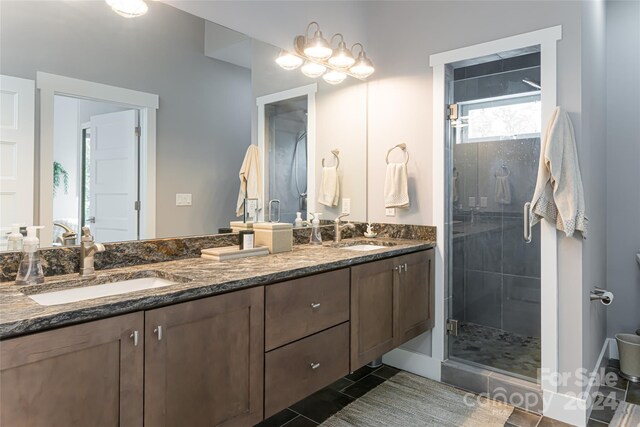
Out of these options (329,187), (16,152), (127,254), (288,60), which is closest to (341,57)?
(288,60)

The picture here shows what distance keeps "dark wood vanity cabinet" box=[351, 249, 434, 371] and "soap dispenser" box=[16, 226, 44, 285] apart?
4.34ft

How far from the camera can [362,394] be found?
2.49 m

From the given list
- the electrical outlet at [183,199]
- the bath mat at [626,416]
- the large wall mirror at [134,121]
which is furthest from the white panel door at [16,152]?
the bath mat at [626,416]

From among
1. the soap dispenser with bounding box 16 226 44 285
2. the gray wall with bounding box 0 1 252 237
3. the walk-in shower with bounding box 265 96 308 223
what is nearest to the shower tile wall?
the walk-in shower with bounding box 265 96 308 223

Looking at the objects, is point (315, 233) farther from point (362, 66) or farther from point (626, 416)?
point (626, 416)

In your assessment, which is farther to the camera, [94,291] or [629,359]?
[629,359]

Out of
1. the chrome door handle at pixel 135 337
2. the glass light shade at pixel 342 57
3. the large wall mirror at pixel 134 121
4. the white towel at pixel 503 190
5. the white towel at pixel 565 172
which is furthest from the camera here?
the glass light shade at pixel 342 57

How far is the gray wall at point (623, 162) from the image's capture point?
2.88 m

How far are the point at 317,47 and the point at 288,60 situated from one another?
20 cm

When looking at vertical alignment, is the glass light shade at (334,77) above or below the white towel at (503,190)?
above

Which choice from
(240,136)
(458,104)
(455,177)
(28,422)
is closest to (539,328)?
(455,177)

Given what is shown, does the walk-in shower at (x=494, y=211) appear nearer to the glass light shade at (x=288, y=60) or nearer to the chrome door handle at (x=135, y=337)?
the glass light shade at (x=288, y=60)

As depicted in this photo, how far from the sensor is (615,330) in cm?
302

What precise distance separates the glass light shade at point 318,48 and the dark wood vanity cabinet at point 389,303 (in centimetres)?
134
